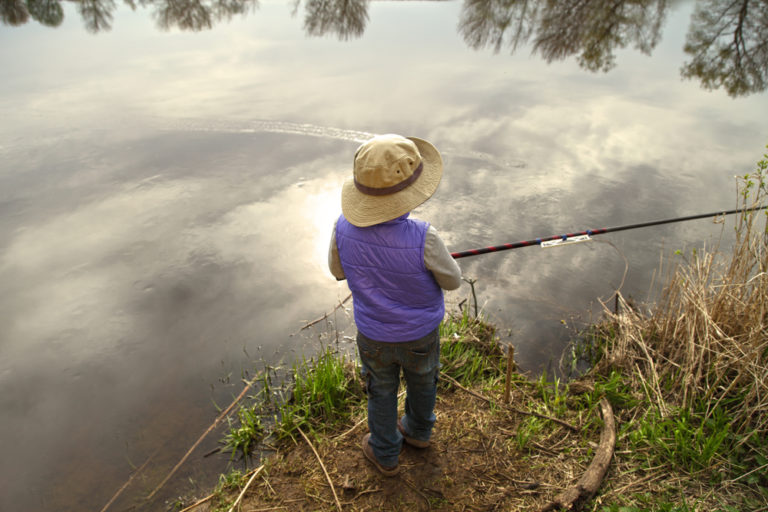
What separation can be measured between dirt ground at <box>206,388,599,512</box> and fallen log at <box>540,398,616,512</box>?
0.05m

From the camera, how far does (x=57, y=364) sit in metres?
3.09

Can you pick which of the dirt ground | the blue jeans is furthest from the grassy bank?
the blue jeans

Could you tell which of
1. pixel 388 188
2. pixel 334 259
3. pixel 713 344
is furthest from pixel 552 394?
pixel 388 188

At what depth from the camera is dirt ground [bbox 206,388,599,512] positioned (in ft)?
7.18

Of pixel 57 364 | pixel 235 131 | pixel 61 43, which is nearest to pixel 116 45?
pixel 61 43

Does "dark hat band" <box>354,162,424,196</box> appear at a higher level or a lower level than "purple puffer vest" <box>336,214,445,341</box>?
higher

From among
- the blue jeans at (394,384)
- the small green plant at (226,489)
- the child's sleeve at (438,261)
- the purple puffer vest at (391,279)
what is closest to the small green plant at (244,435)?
the small green plant at (226,489)

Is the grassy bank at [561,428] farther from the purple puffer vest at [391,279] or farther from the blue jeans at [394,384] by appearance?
the purple puffer vest at [391,279]

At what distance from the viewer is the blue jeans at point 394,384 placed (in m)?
2.01

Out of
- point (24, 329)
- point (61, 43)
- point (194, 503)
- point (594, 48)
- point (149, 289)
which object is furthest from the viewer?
point (61, 43)

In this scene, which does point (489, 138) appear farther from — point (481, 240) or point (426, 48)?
point (426, 48)

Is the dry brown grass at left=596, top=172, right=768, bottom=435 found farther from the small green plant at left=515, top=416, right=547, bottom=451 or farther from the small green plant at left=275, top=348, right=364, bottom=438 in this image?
the small green plant at left=275, top=348, right=364, bottom=438

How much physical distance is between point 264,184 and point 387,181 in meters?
3.31

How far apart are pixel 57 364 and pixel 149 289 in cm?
74
